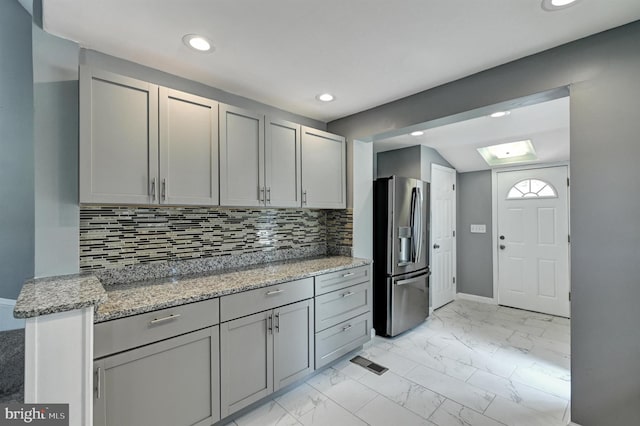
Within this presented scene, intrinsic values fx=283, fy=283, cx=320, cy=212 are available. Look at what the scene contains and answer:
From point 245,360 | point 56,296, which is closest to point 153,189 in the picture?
point 56,296

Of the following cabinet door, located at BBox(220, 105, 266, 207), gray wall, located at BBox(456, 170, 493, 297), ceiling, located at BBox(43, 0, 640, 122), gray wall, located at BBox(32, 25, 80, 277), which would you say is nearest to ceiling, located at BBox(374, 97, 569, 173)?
gray wall, located at BBox(456, 170, 493, 297)

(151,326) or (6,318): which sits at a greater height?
(151,326)

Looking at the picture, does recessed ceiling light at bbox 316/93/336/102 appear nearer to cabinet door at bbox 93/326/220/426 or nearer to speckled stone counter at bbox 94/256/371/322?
speckled stone counter at bbox 94/256/371/322

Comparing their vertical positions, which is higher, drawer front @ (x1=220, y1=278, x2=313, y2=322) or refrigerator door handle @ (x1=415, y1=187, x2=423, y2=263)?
refrigerator door handle @ (x1=415, y1=187, x2=423, y2=263)

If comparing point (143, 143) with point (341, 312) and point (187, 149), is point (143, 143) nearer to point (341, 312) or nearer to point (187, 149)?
point (187, 149)

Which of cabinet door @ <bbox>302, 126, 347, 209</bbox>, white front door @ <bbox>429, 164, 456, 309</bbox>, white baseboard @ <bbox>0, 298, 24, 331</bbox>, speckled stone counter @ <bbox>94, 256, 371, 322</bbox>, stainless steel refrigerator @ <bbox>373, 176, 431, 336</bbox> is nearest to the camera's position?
speckled stone counter @ <bbox>94, 256, 371, 322</bbox>

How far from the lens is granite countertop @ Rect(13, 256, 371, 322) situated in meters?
1.13

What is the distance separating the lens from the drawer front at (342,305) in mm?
2387

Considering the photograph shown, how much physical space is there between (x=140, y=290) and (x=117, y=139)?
93 centimetres

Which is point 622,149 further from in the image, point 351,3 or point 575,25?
point 351,3

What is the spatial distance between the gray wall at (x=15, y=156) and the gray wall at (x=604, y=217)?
4.06 meters

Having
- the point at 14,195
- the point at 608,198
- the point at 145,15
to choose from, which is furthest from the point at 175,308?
the point at 608,198

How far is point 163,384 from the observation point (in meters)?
1.54

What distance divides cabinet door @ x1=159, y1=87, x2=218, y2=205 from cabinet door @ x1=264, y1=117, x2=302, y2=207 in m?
0.47
